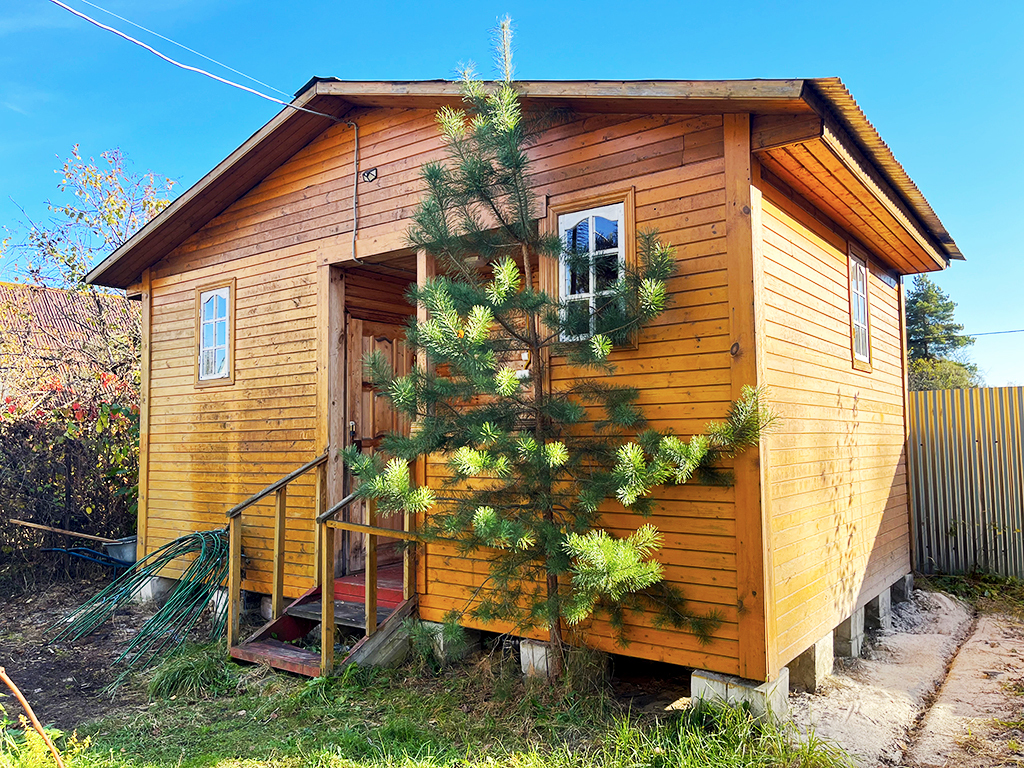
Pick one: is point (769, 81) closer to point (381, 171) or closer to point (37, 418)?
point (381, 171)

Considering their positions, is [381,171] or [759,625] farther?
[381,171]

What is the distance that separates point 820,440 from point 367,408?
4.02 metres

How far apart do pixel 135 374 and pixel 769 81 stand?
36.6 ft

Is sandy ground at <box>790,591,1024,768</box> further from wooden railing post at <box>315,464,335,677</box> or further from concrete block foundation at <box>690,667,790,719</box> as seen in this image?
wooden railing post at <box>315,464,335,677</box>

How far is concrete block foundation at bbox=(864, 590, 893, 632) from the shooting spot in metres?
6.67

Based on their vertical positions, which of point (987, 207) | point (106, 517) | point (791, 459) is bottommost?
point (106, 517)

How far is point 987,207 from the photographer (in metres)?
39.1

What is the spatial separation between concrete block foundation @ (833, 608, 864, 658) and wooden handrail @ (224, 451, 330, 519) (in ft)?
14.9

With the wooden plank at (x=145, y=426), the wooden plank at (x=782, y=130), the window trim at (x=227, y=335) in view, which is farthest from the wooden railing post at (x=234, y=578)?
the wooden plank at (x=782, y=130)

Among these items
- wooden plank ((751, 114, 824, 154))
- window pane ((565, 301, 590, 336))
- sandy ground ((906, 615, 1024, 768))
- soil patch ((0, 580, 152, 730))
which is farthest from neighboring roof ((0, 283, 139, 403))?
sandy ground ((906, 615, 1024, 768))

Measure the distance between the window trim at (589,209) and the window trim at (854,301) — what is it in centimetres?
267

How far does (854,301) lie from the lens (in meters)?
6.38

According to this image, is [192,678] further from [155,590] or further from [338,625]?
[155,590]

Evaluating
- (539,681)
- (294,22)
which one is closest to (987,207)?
(294,22)
